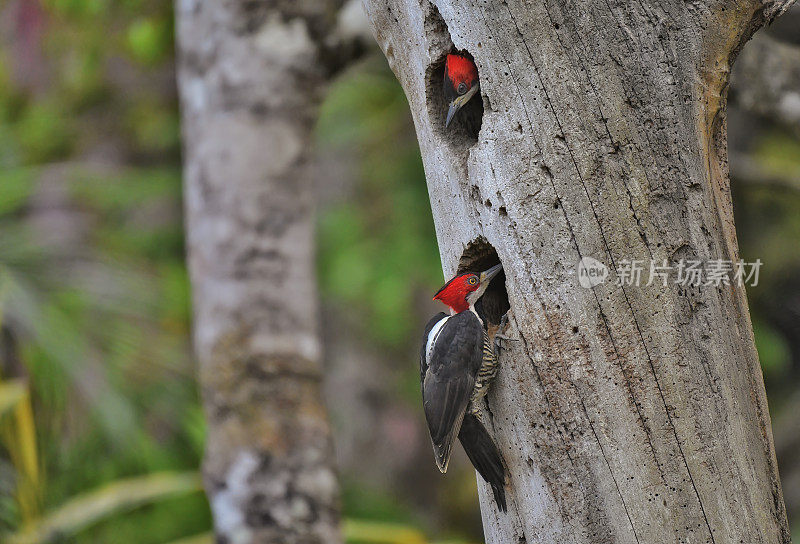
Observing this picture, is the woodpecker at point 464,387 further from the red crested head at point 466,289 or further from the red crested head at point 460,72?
the red crested head at point 460,72

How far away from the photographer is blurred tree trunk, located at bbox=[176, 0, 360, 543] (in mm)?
4133

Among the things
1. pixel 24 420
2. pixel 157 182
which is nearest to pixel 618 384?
pixel 24 420

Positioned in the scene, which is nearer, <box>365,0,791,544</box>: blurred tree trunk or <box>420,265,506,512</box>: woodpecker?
<box>365,0,791,544</box>: blurred tree trunk

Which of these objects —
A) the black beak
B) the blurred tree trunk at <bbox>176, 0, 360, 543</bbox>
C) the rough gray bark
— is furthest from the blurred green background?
the black beak

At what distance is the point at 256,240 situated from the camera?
4328mm

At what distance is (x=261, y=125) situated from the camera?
4.38 metres

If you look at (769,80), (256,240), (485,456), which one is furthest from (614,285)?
(769,80)

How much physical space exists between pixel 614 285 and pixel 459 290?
19.1 inches

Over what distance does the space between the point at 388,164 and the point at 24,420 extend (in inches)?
140

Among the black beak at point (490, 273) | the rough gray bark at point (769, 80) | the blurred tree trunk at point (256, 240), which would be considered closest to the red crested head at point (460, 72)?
the black beak at point (490, 273)

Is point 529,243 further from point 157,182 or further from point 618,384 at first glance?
point 157,182

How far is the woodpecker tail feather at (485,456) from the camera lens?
89.6 inches

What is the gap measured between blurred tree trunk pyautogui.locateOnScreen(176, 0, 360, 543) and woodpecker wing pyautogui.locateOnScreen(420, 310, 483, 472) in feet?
6.41

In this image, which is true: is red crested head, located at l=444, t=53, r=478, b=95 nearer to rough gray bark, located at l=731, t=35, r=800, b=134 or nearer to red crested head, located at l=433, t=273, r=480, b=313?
red crested head, located at l=433, t=273, r=480, b=313
